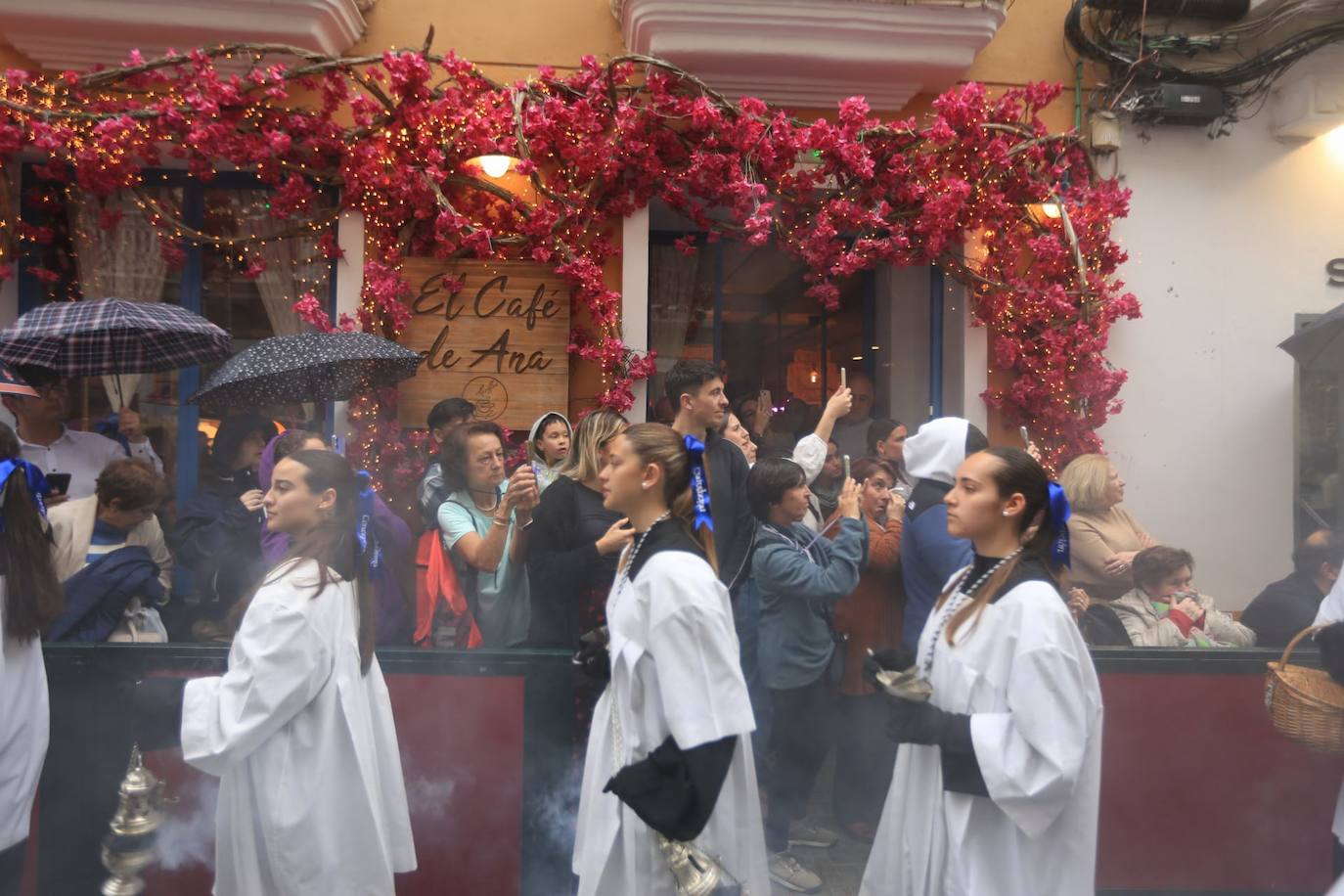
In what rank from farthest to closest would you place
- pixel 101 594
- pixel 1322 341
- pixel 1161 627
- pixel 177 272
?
1. pixel 177 272
2. pixel 1322 341
3. pixel 1161 627
4. pixel 101 594

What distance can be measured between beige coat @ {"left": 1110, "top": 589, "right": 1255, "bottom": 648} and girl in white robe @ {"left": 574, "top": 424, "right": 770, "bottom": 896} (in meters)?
2.82

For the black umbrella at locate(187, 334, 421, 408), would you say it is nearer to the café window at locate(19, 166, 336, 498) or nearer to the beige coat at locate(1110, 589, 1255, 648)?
the café window at locate(19, 166, 336, 498)

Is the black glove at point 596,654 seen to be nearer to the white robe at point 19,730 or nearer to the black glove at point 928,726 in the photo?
the black glove at point 928,726

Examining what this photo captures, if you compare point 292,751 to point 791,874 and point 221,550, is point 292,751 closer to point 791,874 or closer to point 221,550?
point 221,550


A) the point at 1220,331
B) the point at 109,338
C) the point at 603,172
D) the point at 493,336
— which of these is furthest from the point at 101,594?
the point at 1220,331

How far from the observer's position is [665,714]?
2.76 meters

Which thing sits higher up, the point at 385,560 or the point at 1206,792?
the point at 385,560

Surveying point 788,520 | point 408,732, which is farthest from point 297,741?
point 788,520

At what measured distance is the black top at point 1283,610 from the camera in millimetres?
5367

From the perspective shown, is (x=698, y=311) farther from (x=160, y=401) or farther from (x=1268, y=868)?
(x=1268, y=868)

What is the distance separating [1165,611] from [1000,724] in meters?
2.94

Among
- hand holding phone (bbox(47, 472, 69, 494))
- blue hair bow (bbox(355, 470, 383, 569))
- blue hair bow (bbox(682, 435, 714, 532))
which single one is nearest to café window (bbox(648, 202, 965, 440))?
blue hair bow (bbox(355, 470, 383, 569))

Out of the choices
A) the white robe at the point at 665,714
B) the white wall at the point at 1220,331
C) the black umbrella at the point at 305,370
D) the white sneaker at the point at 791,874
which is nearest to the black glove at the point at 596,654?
the white robe at the point at 665,714

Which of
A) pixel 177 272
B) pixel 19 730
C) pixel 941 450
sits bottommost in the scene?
pixel 19 730
